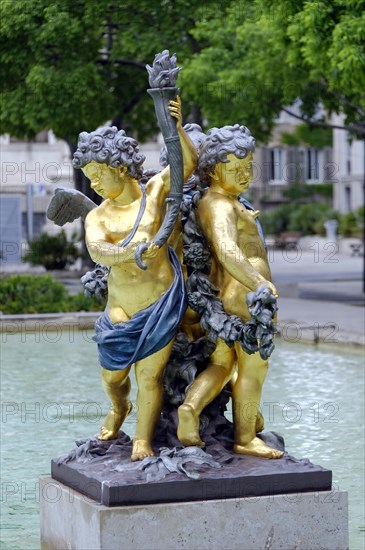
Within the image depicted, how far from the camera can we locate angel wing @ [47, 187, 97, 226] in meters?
7.43

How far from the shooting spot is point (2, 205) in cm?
3606

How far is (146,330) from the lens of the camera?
6.76 meters

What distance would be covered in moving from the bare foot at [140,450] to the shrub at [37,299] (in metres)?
13.8

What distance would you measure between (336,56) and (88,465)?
1347 cm

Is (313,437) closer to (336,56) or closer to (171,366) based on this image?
(171,366)

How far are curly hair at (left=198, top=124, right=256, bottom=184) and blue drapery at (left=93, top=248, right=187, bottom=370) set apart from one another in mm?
621

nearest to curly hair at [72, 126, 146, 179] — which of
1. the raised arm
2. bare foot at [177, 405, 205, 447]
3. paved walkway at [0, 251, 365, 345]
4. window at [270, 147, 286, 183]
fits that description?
the raised arm

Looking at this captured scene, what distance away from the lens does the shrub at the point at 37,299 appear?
20.8 meters

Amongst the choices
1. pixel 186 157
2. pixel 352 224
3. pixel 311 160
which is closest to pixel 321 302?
pixel 186 157

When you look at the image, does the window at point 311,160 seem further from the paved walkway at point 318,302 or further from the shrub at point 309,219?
the paved walkway at point 318,302

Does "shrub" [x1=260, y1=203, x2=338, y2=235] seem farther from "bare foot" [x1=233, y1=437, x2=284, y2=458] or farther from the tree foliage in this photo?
"bare foot" [x1=233, y1=437, x2=284, y2=458]

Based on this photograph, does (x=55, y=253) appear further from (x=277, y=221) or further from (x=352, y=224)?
(x=277, y=221)

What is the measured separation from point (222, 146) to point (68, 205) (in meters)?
1.05

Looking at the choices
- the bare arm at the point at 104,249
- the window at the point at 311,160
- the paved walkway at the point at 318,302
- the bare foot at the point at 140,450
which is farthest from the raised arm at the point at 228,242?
the window at the point at 311,160
